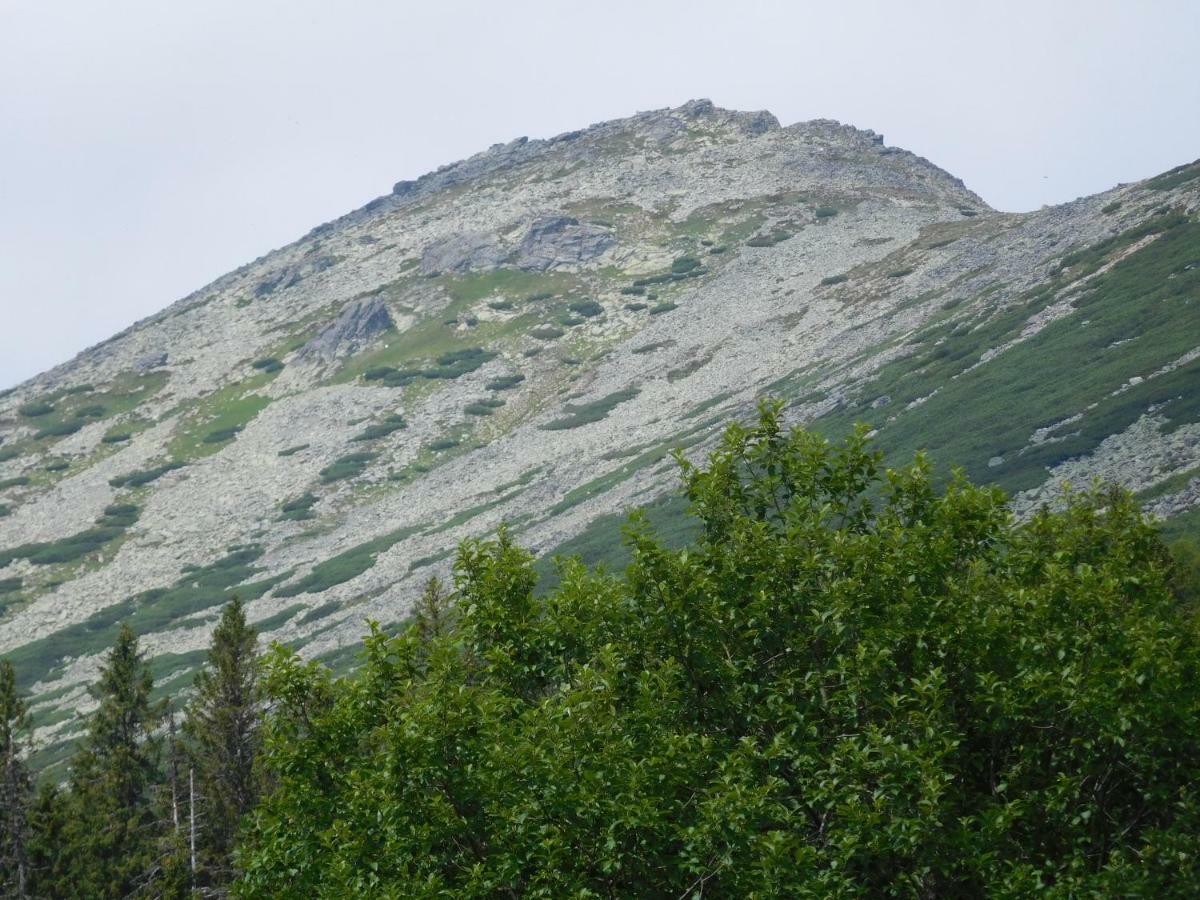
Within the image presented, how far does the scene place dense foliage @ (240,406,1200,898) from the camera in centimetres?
1301

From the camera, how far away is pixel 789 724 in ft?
49.6

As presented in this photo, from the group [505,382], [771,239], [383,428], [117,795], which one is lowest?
[117,795]

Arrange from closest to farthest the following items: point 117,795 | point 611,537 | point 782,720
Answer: point 782,720, point 117,795, point 611,537

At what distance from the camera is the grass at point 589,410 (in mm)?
146250

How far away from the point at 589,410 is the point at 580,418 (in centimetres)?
282

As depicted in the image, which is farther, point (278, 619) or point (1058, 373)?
point (278, 619)

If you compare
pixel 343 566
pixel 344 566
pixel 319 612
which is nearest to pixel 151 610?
pixel 343 566

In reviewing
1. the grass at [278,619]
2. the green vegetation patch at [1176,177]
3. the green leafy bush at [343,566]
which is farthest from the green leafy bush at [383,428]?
the green vegetation patch at [1176,177]

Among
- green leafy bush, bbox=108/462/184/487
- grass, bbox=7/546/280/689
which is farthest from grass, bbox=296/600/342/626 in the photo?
green leafy bush, bbox=108/462/184/487

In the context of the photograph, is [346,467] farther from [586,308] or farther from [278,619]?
[586,308]

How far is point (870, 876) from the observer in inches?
539

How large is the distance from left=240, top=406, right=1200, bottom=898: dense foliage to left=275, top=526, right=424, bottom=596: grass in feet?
333

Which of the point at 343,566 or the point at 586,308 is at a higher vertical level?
the point at 586,308

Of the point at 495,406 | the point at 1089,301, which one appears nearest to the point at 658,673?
the point at 1089,301
